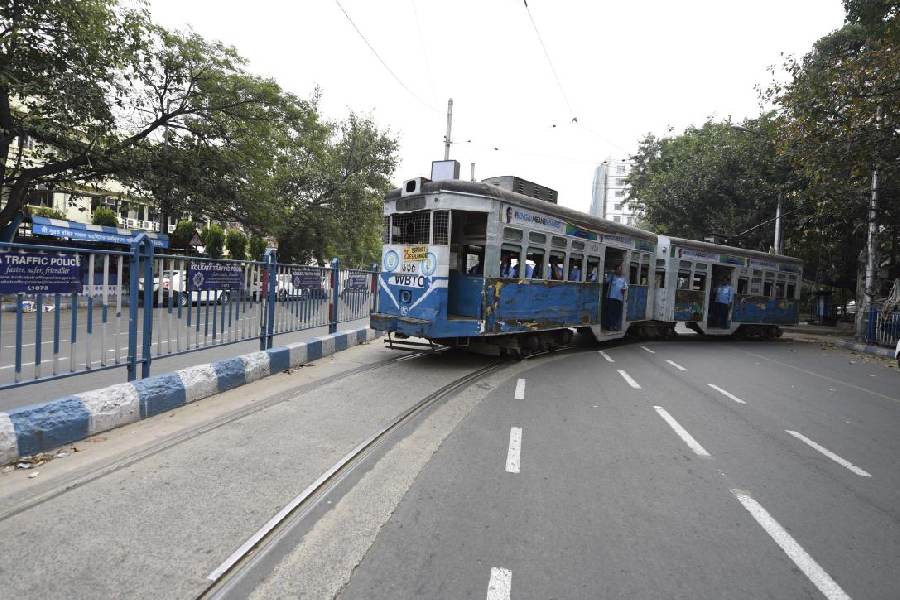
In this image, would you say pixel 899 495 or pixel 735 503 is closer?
pixel 735 503

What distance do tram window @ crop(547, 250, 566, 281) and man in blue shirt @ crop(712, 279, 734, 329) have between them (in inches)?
374

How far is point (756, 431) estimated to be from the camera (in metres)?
6.09

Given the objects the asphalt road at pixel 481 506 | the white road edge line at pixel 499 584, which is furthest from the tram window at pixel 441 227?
the white road edge line at pixel 499 584

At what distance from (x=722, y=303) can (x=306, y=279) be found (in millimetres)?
14733

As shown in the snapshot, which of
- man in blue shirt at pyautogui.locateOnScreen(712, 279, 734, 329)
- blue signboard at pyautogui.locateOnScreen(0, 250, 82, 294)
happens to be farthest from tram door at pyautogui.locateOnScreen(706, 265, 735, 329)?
blue signboard at pyautogui.locateOnScreen(0, 250, 82, 294)

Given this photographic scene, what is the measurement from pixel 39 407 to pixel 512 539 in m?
3.99

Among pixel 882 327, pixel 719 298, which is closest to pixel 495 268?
pixel 719 298

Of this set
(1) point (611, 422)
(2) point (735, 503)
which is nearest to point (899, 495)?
(2) point (735, 503)

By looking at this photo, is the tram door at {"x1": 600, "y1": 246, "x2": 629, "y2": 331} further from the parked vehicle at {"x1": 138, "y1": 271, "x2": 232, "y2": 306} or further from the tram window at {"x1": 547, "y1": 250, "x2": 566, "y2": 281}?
the parked vehicle at {"x1": 138, "y1": 271, "x2": 232, "y2": 306}

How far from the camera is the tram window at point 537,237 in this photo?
10102 mm

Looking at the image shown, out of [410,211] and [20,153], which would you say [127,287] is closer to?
[410,211]

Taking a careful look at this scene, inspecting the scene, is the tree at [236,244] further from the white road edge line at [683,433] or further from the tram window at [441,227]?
the white road edge line at [683,433]

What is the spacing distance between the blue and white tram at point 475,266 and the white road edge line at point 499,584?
20.4 feet

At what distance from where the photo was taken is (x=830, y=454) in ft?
17.6
